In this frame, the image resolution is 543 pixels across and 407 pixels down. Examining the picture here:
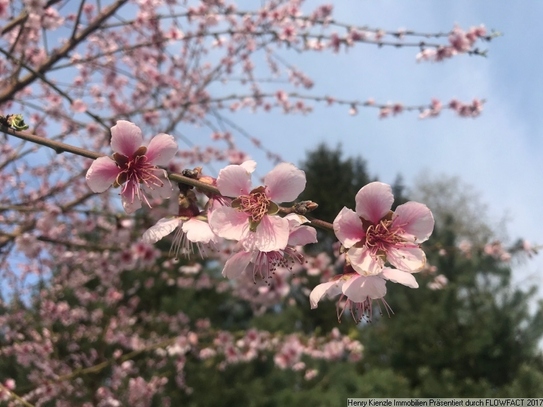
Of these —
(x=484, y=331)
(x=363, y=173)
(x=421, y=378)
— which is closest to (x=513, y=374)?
(x=484, y=331)

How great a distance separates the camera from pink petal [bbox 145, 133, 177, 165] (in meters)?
0.70

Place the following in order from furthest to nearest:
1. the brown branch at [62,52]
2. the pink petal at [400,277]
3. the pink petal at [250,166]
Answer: the brown branch at [62,52] → the pink petal at [250,166] → the pink petal at [400,277]

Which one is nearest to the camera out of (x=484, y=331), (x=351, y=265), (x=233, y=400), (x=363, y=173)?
(x=351, y=265)

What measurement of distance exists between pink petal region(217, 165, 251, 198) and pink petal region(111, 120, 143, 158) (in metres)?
0.16

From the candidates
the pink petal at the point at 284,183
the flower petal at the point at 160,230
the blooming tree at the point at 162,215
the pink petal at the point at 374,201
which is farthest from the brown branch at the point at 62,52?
the pink petal at the point at 374,201

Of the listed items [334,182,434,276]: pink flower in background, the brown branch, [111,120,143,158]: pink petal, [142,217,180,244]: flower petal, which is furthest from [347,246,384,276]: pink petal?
the brown branch

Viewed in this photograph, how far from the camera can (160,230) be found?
0.68m

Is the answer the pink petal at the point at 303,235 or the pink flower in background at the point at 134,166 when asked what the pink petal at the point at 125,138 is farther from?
the pink petal at the point at 303,235

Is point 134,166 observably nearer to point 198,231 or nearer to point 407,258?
point 198,231

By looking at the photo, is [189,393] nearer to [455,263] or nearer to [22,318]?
[22,318]

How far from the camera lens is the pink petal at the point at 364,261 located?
1.96 ft

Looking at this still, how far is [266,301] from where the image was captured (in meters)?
2.55

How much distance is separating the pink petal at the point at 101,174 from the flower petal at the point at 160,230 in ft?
0.34

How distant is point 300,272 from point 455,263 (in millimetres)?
2999
